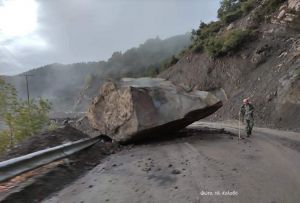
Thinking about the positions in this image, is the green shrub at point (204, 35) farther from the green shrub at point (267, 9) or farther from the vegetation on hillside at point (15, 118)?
the vegetation on hillside at point (15, 118)

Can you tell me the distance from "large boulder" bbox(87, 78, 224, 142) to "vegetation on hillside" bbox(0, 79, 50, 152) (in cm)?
1845

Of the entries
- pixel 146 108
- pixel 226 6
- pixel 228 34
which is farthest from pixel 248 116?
pixel 226 6

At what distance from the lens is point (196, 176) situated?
973 centimetres

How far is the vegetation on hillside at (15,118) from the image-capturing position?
36.3 meters

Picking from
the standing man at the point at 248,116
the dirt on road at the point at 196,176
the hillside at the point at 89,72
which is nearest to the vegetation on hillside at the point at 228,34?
the standing man at the point at 248,116

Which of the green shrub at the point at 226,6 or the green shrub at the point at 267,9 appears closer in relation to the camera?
the green shrub at the point at 267,9

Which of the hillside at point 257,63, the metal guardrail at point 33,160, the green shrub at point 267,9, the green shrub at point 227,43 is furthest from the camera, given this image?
the green shrub at point 227,43

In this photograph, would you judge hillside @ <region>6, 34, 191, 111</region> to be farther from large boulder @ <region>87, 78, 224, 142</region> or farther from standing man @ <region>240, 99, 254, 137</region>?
standing man @ <region>240, 99, 254, 137</region>

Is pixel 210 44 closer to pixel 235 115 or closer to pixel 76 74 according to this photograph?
pixel 235 115

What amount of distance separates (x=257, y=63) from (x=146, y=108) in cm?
2082

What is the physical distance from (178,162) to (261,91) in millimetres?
20835

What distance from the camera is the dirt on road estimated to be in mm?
8172

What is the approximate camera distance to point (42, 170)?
36.0 ft

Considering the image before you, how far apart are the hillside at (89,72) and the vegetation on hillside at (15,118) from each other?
6774 cm
